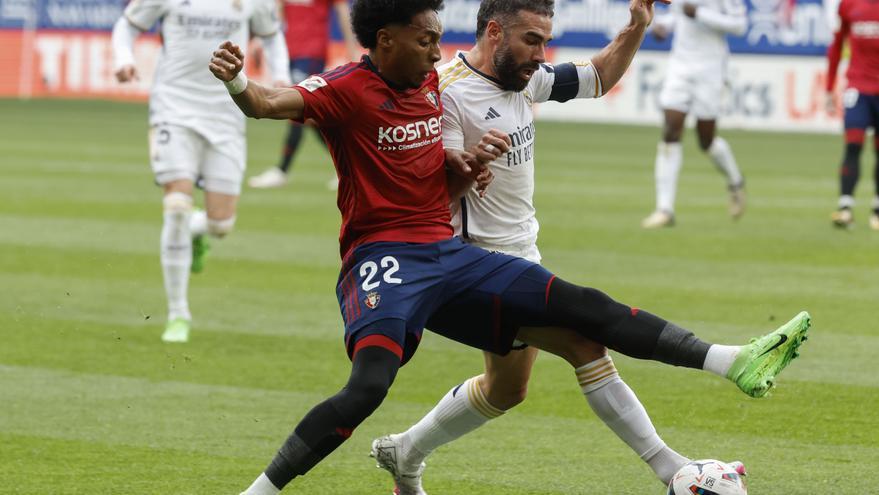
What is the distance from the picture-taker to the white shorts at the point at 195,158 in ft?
Answer: 30.5

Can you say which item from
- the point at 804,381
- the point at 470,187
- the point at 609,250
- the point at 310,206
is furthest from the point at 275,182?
the point at 470,187

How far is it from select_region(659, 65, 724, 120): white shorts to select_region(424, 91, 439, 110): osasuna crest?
32.5ft

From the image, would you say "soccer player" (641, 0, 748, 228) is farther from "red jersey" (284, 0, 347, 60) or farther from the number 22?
the number 22

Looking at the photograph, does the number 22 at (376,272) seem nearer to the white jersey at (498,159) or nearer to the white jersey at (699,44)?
the white jersey at (498,159)

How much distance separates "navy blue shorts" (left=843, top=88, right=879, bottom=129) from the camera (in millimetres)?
14609

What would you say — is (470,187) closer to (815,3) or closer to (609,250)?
(609,250)

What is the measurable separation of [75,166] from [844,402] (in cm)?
1419

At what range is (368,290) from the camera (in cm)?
516

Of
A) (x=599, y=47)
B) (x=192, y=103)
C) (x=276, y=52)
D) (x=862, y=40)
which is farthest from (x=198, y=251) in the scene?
(x=599, y=47)

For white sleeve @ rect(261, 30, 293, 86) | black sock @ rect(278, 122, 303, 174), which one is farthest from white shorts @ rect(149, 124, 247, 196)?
black sock @ rect(278, 122, 303, 174)

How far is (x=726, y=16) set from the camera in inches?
591

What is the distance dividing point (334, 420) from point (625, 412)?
3.53ft

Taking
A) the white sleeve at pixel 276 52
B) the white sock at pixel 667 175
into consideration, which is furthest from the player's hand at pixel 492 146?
the white sock at pixel 667 175

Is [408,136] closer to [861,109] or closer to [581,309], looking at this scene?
[581,309]
